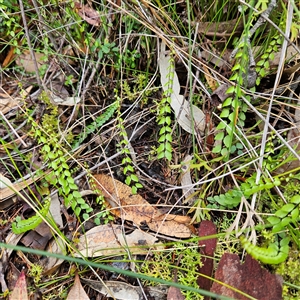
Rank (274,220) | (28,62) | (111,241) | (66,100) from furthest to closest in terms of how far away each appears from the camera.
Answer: (28,62) → (66,100) → (111,241) → (274,220)

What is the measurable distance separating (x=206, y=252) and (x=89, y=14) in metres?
1.34

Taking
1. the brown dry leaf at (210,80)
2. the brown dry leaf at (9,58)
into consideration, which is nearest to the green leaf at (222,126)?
the brown dry leaf at (210,80)

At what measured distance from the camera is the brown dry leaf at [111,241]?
148 cm

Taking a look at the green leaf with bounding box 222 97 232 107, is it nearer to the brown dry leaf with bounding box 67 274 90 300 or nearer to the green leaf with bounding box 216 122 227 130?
the green leaf with bounding box 216 122 227 130

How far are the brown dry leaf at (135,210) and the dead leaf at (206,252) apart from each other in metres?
0.08

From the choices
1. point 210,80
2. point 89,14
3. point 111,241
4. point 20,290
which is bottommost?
point 20,290

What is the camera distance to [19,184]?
1641mm

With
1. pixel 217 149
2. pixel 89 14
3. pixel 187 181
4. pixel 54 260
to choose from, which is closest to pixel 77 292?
pixel 54 260

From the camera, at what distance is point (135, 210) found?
157 cm

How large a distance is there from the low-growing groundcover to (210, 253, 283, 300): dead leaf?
0.02 m

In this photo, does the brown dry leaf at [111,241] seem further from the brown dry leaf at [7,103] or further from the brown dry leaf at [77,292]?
the brown dry leaf at [7,103]

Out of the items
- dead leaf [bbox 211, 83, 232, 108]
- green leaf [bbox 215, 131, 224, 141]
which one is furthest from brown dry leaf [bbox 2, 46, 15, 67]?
green leaf [bbox 215, 131, 224, 141]

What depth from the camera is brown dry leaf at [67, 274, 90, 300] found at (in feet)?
4.71

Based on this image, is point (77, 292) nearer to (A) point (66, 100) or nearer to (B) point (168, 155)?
(B) point (168, 155)
